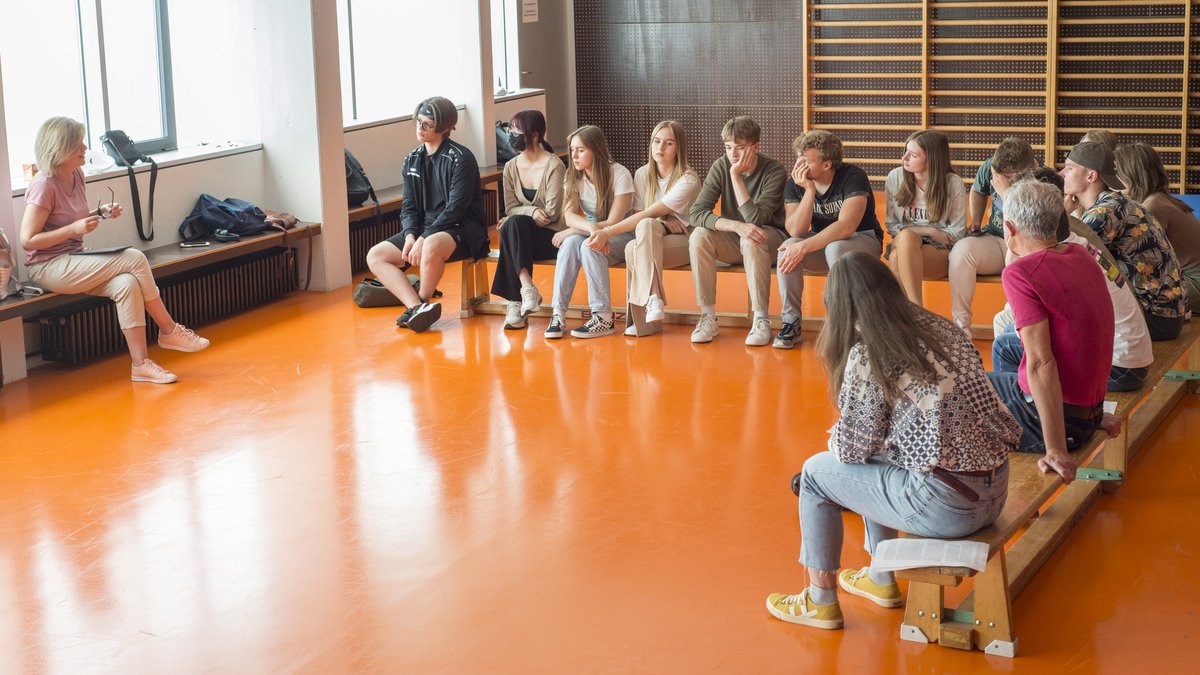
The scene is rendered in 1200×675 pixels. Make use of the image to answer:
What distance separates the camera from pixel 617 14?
449 inches

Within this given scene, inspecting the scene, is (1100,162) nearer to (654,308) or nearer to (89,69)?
(654,308)

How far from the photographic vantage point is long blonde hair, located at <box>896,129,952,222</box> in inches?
229

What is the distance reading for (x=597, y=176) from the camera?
645 centimetres

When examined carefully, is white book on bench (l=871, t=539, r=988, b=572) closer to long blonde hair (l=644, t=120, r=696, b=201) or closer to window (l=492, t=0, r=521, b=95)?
long blonde hair (l=644, t=120, r=696, b=201)

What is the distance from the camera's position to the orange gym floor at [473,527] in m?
3.19

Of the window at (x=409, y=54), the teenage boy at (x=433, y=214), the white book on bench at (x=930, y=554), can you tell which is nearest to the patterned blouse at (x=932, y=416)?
the white book on bench at (x=930, y=554)

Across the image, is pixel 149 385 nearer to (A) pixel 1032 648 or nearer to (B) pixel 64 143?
(B) pixel 64 143

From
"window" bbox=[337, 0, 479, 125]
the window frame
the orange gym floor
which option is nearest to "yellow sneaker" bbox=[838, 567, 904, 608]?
the orange gym floor

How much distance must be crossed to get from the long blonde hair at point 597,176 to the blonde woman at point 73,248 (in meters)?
2.01

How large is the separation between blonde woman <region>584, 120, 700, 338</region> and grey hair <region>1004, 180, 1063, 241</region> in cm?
302

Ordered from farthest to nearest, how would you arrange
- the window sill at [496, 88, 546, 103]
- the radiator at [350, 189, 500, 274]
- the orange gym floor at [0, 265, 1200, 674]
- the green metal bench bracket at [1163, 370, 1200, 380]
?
the window sill at [496, 88, 546, 103] < the radiator at [350, 189, 500, 274] < the green metal bench bracket at [1163, 370, 1200, 380] < the orange gym floor at [0, 265, 1200, 674]

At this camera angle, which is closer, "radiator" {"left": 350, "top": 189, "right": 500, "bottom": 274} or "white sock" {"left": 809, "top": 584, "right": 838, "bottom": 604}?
"white sock" {"left": 809, "top": 584, "right": 838, "bottom": 604}

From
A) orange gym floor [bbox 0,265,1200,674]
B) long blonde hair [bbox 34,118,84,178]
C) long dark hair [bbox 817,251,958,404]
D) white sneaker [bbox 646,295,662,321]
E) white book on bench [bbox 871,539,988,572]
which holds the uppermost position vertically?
long blonde hair [bbox 34,118,84,178]

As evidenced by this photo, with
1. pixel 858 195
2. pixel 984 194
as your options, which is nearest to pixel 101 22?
pixel 858 195
